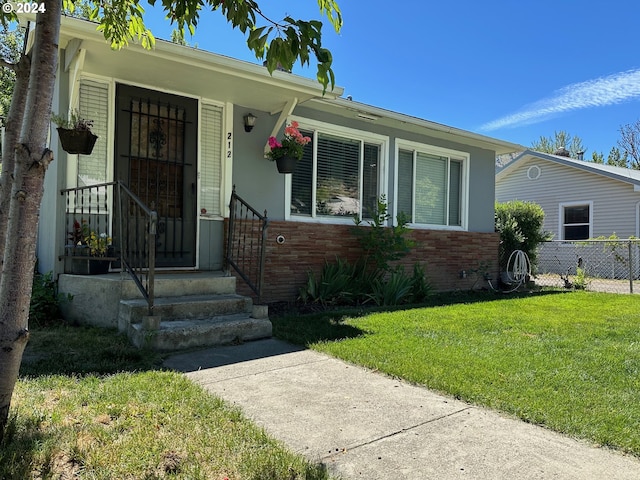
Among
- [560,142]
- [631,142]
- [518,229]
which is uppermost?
[560,142]

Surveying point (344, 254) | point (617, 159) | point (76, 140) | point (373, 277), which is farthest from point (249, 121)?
point (617, 159)

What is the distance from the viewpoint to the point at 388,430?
2.46 meters

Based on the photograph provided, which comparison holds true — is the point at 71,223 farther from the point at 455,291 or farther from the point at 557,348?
the point at 455,291

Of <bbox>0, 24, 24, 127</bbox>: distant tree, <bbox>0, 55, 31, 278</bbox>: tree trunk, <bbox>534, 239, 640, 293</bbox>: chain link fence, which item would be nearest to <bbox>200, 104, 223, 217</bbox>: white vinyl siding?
<bbox>0, 55, 31, 278</bbox>: tree trunk

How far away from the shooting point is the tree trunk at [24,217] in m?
2.03

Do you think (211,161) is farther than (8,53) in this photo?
No

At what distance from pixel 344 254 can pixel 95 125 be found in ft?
13.2

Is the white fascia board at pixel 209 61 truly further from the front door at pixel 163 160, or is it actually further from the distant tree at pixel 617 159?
the distant tree at pixel 617 159

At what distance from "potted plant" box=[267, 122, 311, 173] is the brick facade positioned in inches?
34.5

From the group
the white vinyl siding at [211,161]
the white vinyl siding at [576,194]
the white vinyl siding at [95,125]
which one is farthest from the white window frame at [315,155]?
the white vinyl siding at [576,194]

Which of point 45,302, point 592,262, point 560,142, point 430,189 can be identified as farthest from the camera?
point 560,142

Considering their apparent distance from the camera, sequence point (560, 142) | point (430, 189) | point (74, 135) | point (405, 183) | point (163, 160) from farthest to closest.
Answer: point (560, 142) < point (430, 189) < point (405, 183) < point (163, 160) < point (74, 135)

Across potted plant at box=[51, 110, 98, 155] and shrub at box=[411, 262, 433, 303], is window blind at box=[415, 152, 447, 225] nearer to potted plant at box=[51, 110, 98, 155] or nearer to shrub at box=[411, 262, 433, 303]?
shrub at box=[411, 262, 433, 303]

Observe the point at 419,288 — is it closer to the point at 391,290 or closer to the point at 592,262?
the point at 391,290
